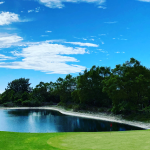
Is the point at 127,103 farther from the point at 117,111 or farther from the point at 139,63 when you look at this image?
the point at 139,63

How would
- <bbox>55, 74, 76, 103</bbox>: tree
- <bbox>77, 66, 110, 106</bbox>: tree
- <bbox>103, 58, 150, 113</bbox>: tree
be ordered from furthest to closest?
<bbox>55, 74, 76, 103</bbox>: tree, <bbox>77, 66, 110, 106</bbox>: tree, <bbox>103, 58, 150, 113</bbox>: tree

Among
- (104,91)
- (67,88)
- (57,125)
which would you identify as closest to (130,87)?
(104,91)

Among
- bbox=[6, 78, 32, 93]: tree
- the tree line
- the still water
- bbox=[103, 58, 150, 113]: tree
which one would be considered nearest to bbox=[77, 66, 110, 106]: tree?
the tree line

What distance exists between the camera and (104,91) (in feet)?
172

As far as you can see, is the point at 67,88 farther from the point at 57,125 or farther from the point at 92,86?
the point at 57,125

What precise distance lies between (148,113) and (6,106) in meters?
76.2

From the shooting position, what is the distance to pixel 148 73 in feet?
145

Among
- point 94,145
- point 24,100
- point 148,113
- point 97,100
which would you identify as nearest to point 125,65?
point 148,113

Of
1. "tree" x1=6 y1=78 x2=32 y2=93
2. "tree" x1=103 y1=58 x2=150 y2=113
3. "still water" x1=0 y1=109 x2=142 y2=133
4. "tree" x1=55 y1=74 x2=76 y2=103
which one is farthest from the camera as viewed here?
"tree" x1=6 y1=78 x2=32 y2=93

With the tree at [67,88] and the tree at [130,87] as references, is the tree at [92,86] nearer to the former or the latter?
the tree at [130,87]

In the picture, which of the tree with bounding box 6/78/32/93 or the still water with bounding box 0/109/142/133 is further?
the tree with bounding box 6/78/32/93

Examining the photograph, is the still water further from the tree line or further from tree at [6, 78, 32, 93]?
tree at [6, 78, 32, 93]

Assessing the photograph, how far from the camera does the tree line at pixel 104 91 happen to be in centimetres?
4328

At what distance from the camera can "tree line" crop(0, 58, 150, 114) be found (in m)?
43.3
